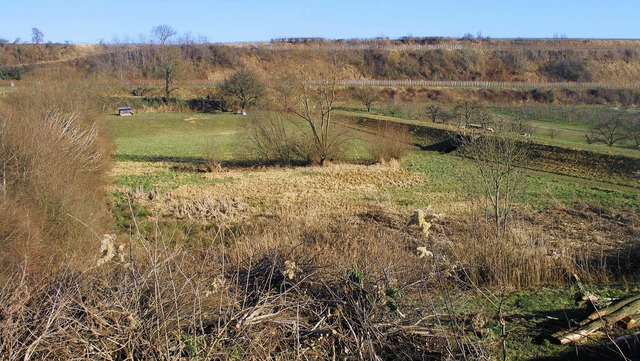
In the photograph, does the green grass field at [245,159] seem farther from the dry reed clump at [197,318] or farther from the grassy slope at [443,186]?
the dry reed clump at [197,318]

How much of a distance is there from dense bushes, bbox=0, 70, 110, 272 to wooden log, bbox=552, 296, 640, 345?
16.5 feet

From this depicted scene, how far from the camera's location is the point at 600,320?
208 inches

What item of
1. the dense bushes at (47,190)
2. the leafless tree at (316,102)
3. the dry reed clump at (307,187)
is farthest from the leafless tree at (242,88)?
the dense bushes at (47,190)

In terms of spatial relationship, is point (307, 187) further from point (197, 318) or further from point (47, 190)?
point (197, 318)

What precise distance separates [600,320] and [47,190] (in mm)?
10793

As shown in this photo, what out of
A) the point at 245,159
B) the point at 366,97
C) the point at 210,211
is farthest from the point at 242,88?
the point at 210,211

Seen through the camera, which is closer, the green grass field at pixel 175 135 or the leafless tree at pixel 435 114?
the green grass field at pixel 175 135

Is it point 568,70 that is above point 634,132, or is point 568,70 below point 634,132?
above

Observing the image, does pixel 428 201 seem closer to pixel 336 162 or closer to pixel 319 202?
pixel 319 202

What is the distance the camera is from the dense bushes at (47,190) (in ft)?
27.3

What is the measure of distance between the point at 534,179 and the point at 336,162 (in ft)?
35.2

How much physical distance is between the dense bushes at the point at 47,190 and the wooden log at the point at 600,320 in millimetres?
5027

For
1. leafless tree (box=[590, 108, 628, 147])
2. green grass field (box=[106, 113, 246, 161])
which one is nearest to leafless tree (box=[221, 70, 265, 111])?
green grass field (box=[106, 113, 246, 161])

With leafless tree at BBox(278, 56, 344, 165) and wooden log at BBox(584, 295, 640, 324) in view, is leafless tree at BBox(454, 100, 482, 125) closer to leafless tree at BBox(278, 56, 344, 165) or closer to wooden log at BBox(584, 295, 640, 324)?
leafless tree at BBox(278, 56, 344, 165)
